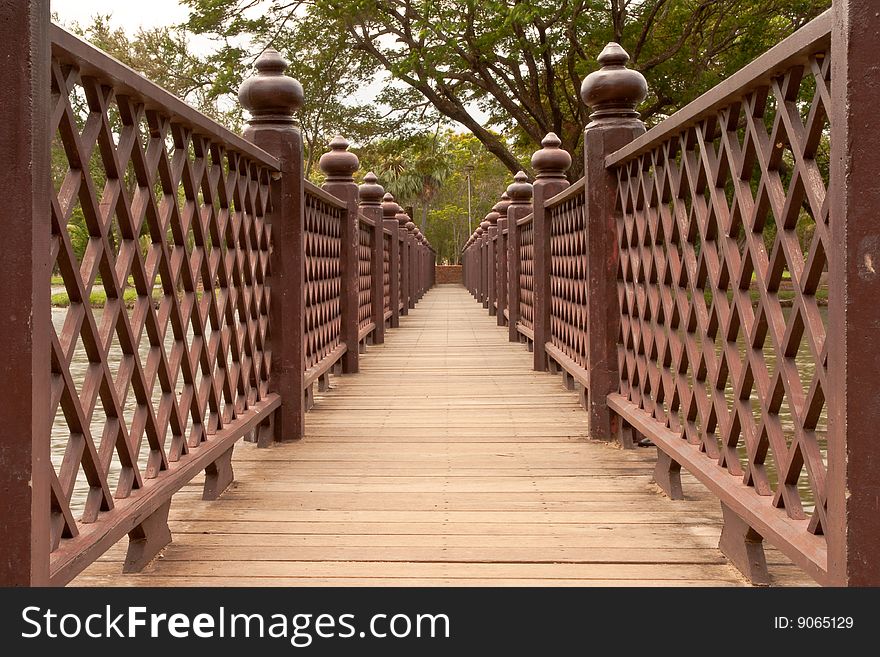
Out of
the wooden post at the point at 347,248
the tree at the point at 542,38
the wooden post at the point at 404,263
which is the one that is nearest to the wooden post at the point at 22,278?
the wooden post at the point at 347,248

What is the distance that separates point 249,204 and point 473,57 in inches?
565

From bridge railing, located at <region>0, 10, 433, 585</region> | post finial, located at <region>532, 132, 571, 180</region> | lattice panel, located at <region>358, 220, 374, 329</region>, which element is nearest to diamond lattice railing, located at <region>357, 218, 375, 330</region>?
lattice panel, located at <region>358, 220, 374, 329</region>

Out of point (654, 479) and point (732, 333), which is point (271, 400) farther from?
point (732, 333)

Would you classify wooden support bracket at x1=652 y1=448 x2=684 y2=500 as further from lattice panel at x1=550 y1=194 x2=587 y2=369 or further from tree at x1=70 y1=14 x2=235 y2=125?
tree at x1=70 y1=14 x2=235 y2=125

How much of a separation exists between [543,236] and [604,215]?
2.31m

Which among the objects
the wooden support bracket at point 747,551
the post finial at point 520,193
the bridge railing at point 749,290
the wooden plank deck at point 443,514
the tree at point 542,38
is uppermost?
the tree at point 542,38

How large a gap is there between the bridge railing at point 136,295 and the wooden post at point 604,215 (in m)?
1.20

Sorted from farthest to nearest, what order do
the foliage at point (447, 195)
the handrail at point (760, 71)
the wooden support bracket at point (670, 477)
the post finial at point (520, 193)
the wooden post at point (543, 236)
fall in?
the foliage at point (447, 195)
the post finial at point (520, 193)
the wooden post at point (543, 236)
the wooden support bracket at point (670, 477)
the handrail at point (760, 71)

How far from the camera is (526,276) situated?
7.27 m

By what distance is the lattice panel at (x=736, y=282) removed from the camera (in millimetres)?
1604

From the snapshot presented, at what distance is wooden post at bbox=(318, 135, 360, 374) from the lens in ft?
19.7

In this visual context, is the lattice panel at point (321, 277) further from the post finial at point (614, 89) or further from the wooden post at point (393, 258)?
the wooden post at point (393, 258)

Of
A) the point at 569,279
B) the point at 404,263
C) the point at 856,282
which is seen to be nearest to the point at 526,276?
the point at 569,279

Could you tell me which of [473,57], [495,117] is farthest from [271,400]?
[495,117]
